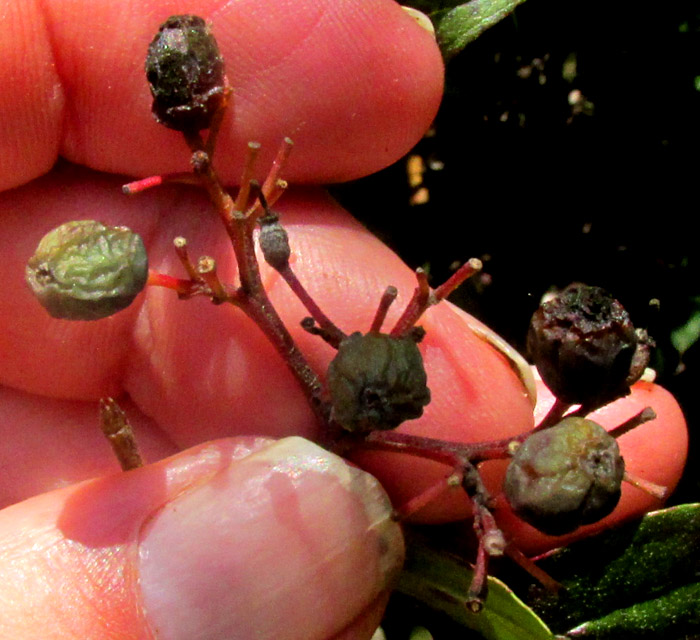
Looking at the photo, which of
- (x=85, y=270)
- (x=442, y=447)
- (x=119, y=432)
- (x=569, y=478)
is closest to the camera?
(x=569, y=478)

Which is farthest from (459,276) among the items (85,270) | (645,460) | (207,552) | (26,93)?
(26,93)

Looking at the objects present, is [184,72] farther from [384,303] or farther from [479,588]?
[479,588]

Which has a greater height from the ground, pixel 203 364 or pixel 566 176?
pixel 566 176

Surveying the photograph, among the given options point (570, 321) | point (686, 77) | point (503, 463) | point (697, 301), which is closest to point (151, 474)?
point (503, 463)

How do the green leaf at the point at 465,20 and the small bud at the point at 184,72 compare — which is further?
the green leaf at the point at 465,20

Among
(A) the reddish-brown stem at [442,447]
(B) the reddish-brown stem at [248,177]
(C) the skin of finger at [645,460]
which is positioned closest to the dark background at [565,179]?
(C) the skin of finger at [645,460]

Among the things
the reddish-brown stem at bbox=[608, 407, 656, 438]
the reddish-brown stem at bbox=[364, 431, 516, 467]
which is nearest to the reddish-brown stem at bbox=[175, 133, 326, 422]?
the reddish-brown stem at bbox=[364, 431, 516, 467]

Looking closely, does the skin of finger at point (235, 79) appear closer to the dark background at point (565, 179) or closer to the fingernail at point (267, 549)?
the dark background at point (565, 179)
